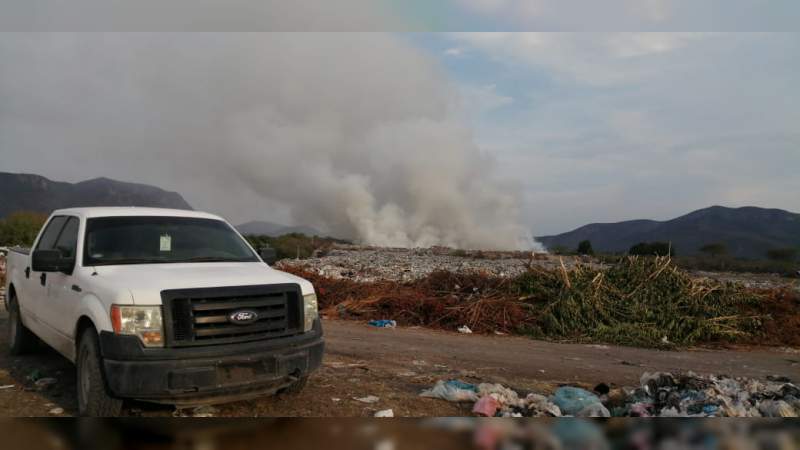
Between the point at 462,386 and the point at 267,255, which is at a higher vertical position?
the point at 267,255

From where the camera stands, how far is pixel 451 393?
19.3 ft

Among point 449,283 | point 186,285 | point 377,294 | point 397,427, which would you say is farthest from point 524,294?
point 397,427

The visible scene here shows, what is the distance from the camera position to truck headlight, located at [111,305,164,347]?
4311 mm

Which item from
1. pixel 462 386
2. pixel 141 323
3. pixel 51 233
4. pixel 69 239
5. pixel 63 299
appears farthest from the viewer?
pixel 51 233

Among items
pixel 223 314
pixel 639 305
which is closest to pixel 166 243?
pixel 223 314

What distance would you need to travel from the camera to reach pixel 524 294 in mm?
13836

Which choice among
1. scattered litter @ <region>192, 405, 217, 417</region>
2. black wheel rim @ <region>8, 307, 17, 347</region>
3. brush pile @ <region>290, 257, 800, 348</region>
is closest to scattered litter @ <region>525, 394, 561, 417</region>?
scattered litter @ <region>192, 405, 217, 417</region>

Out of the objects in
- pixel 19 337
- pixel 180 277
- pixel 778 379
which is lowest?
pixel 778 379

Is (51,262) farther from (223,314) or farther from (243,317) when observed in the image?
(243,317)

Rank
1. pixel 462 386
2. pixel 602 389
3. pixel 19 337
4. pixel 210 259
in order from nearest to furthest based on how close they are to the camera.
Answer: pixel 210 259, pixel 462 386, pixel 602 389, pixel 19 337

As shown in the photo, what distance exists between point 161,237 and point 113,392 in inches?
79.2

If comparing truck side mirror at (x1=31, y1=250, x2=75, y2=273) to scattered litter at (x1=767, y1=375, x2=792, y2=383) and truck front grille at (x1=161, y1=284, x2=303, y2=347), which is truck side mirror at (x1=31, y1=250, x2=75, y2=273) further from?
scattered litter at (x1=767, y1=375, x2=792, y2=383)

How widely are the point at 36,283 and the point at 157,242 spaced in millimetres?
1738

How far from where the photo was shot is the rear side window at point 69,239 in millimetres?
5738
